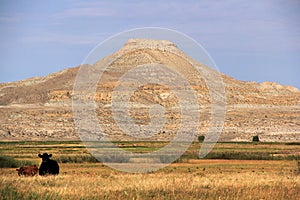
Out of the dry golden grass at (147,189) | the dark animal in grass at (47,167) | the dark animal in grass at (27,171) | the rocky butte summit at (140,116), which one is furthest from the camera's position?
the rocky butte summit at (140,116)

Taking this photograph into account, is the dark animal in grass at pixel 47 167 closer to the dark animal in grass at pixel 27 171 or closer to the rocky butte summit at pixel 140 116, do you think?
the dark animal in grass at pixel 27 171

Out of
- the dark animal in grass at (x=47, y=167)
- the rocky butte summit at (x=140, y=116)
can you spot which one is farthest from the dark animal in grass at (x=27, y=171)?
the rocky butte summit at (x=140, y=116)

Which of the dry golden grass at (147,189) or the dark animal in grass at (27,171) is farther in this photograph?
the dark animal in grass at (27,171)

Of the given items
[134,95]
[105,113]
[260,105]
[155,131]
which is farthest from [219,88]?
[155,131]

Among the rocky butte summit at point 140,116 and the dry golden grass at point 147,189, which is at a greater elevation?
the rocky butte summit at point 140,116

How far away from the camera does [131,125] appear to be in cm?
14125

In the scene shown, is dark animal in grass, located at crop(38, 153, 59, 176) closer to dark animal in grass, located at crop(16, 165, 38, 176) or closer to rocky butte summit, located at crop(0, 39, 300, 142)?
dark animal in grass, located at crop(16, 165, 38, 176)

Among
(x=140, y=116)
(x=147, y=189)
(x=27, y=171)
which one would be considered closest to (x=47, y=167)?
(x=27, y=171)

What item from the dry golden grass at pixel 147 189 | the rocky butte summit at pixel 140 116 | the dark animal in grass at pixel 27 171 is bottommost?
the dry golden grass at pixel 147 189

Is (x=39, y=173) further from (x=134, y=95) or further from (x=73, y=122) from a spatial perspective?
(x=134, y=95)

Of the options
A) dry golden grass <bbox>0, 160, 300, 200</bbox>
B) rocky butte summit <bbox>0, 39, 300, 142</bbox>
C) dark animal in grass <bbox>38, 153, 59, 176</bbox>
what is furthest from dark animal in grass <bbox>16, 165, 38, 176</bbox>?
rocky butte summit <bbox>0, 39, 300, 142</bbox>

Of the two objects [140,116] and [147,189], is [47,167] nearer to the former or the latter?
[147,189]

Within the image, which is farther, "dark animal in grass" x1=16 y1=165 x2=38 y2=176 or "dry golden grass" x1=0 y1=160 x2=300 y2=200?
"dark animal in grass" x1=16 y1=165 x2=38 y2=176

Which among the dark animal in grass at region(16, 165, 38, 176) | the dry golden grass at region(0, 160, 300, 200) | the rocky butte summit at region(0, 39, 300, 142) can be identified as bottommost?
the dry golden grass at region(0, 160, 300, 200)
